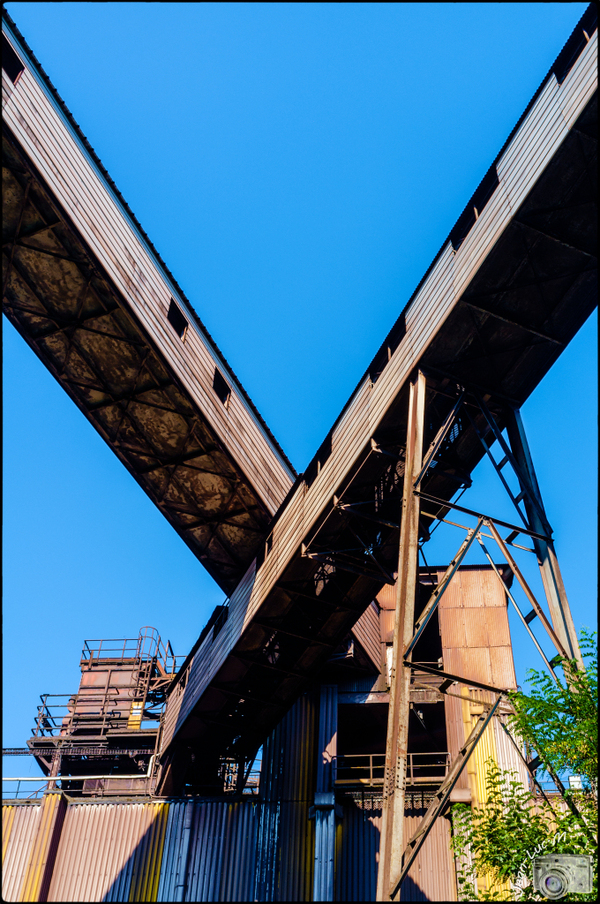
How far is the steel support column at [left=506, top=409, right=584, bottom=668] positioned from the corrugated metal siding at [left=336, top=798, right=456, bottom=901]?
9909 millimetres

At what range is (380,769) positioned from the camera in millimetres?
25812

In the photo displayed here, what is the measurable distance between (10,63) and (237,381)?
8.24m

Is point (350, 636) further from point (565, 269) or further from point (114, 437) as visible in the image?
point (565, 269)

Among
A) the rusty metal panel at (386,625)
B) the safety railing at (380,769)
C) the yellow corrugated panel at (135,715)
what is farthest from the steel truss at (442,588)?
the yellow corrugated panel at (135,715)

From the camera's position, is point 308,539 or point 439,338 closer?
point 439,338

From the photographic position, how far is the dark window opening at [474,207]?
14.1 meters

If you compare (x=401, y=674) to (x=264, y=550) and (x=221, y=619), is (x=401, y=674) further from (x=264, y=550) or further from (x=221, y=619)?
(x=221, y=619)

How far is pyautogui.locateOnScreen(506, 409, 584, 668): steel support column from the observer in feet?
42.0

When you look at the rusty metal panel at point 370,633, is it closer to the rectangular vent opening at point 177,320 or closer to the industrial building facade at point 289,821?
the industrial building facade at point 289,821

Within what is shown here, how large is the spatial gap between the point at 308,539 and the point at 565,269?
7350 millimetres

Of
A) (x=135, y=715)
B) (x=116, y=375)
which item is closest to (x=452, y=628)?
(x=135, y=715)

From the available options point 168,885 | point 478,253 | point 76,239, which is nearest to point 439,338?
point 478,253

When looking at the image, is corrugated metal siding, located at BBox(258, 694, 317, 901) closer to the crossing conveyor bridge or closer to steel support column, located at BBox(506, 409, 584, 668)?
the crossing conveyor bridge

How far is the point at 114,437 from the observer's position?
744 inches
